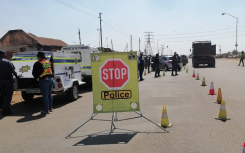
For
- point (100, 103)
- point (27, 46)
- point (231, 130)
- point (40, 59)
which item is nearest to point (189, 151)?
A: point (231, 130)

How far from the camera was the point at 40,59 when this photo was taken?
7.99m

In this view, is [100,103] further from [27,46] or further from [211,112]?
[27,46]

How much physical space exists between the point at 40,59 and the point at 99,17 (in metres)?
48.9

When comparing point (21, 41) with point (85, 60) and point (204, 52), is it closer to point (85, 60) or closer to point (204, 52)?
point (204, 52)

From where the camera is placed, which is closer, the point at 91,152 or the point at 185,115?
the point at 91,152

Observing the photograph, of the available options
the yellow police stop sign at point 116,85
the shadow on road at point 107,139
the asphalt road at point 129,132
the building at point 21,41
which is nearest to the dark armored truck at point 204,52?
the asphalt road at point 129,132

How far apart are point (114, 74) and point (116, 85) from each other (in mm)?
268

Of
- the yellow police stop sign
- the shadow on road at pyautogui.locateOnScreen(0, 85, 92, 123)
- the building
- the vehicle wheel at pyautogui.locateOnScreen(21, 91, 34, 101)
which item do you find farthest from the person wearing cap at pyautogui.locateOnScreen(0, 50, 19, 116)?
the building

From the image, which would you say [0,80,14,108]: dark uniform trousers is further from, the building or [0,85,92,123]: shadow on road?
the building

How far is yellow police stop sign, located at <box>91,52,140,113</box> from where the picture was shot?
602 centimetres

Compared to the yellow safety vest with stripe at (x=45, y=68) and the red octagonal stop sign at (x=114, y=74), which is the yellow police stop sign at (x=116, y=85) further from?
the yellow safety vest with stripe at (x=45, y=68)

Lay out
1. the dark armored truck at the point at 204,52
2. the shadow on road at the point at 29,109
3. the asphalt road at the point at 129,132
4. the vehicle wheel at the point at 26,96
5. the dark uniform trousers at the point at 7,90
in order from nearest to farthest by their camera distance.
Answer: the asphalt road at the point at 129,132 → the shadow on road at the point at 29,109 → the dark uniform trousers at the point at 7,90 → the vehicle wheel at the point at 26,96 → the dark armored truck at the point at 204,52

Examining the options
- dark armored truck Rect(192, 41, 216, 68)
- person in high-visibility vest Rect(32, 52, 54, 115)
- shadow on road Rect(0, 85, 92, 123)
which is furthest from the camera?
dark armored truck Rect(192, 41, 216, 68)

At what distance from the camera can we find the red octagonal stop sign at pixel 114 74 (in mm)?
Result: 6016
